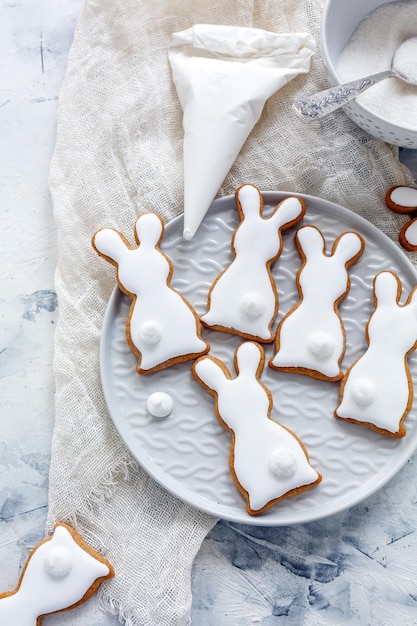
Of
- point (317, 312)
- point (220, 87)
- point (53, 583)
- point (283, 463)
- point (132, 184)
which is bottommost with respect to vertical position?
point (53, 583)

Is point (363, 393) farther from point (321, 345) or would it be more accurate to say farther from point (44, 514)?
point (44, 514)

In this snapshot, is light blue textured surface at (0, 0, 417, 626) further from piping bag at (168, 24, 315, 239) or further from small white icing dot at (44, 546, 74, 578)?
piping bag at (168, 24, 315, 239)

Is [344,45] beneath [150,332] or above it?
above

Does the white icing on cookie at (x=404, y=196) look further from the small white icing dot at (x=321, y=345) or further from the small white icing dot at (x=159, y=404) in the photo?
the small white icing dot at (x=159, y=404)

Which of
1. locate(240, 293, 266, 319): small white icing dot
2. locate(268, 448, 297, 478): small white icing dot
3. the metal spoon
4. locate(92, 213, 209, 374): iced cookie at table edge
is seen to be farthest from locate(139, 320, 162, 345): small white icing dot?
the metal spoon

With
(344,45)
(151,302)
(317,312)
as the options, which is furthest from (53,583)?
(344,45)

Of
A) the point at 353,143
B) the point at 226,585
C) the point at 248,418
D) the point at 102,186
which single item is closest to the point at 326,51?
the point at 353,143

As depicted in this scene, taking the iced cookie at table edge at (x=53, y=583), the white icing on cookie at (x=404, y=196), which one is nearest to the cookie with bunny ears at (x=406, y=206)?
the white icing on cookie at (x=404, y=196)
